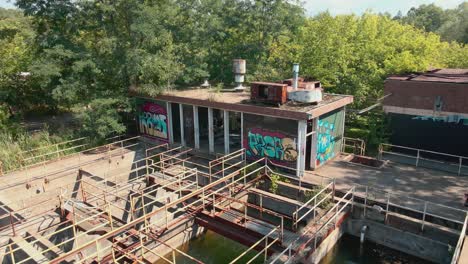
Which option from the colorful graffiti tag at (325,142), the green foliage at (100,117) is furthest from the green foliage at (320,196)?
the green foliage at (100,117)

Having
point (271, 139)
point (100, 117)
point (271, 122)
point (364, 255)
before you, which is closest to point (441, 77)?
point (271, 122)

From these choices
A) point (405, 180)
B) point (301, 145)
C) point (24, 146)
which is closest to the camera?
point (405, 180)

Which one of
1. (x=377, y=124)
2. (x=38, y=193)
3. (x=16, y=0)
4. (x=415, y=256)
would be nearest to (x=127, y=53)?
(x=16, y=0)

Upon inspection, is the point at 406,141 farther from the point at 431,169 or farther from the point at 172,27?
the point at 172,27

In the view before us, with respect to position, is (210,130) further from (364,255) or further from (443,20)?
(443,20)

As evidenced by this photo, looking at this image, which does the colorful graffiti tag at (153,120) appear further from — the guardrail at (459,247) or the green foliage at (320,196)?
the guardrail at (459,247)

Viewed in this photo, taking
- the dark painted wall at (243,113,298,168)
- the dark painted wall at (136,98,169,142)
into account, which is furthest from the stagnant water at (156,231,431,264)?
the dark painted wall at (136,98,169,142)

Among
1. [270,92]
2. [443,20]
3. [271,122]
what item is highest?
[443,20]

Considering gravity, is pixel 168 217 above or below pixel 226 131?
below

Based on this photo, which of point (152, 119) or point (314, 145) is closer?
point (314, 145)
